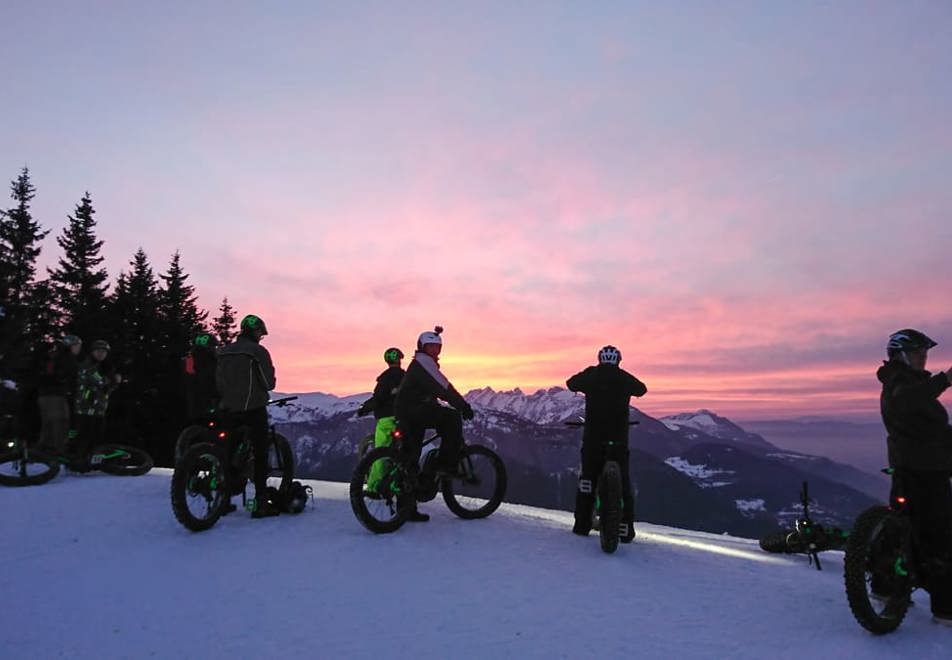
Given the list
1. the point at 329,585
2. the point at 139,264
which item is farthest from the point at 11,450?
the point at 139,264

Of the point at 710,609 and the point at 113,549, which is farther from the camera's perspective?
the point at 113,549

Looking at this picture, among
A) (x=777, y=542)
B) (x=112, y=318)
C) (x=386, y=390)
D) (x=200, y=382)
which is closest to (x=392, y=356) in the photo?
(x=386, y=390)

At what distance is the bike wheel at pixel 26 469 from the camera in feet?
37.8

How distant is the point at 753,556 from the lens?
8828mm

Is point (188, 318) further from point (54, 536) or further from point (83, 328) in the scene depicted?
point (54, 536)

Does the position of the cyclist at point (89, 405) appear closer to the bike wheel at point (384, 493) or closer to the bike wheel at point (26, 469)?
the bike wheel at point (26, 469)

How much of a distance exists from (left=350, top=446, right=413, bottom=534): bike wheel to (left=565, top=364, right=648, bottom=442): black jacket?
8.33 feet

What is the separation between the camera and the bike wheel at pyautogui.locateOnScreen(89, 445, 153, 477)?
13.1 m

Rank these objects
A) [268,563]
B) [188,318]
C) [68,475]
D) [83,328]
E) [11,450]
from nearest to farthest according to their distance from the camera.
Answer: [268,563]
[11,450]
[68,475]
[83,328]
[188,318]

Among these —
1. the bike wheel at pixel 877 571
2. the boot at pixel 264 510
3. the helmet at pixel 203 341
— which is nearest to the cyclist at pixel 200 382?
the helmet at pixel 203 341

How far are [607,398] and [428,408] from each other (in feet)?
8.16

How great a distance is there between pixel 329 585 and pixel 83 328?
138 ft

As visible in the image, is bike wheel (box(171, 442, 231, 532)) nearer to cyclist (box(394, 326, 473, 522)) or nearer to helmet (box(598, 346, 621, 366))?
cyclist (box(394, 326, 473, 522))

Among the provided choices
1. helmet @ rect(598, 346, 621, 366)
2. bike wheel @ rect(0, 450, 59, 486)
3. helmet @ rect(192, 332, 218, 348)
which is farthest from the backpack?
bike wheel @ rect(0, 450, 59, 486)
